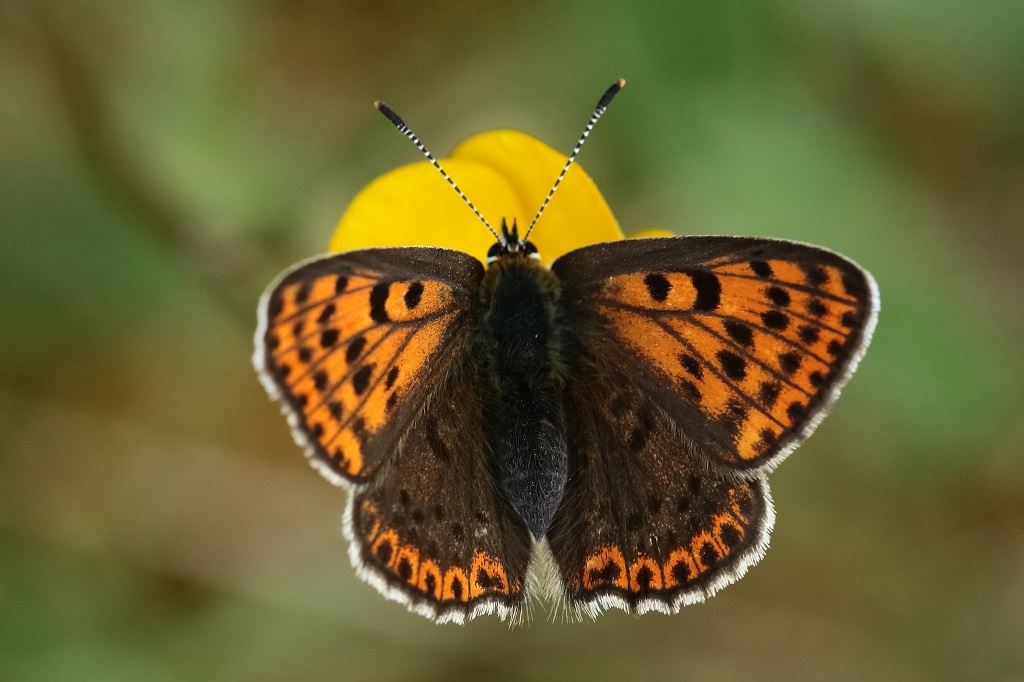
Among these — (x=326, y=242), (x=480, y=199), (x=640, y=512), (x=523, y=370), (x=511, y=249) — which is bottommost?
(x=640, y=512)

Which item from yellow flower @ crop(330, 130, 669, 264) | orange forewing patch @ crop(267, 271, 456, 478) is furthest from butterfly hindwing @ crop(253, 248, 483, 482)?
yellow flower @ crop(330, 130, 669, 264)

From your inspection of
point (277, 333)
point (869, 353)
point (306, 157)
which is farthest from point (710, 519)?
point (306, 157)

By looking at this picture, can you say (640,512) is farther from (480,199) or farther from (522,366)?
(480,199)

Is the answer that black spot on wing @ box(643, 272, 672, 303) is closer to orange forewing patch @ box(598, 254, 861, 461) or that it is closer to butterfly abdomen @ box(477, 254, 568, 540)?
orange forewing patch @ box(598, 254, 861, 461)

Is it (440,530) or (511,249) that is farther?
(511,249)

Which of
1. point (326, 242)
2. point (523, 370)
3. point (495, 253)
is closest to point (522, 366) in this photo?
point (523, 370)

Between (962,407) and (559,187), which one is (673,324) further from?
(962,407)
